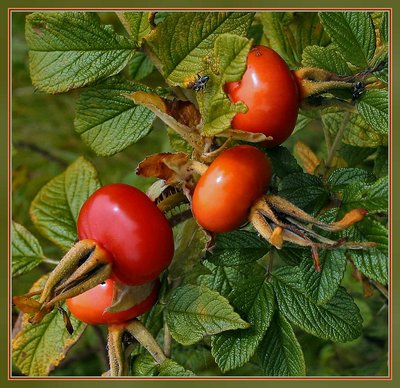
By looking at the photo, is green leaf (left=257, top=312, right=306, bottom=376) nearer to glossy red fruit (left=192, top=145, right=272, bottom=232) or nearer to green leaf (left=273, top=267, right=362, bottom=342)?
green leaf (left=273, top=267, right=362, bottom=342)

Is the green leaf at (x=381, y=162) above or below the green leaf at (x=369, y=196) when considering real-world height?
below

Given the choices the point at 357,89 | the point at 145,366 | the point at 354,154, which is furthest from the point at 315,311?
the point at 354,154

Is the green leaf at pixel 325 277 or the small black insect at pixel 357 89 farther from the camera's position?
the small black insect at pixel 357 89

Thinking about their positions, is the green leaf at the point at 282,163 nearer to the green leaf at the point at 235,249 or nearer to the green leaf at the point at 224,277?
the green leaf at the point at 235,249

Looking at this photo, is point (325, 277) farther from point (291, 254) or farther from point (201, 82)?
point (201, 82)

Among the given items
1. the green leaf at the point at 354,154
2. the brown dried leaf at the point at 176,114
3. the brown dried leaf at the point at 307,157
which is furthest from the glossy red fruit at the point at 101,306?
the green leaf at the point at 354,154
